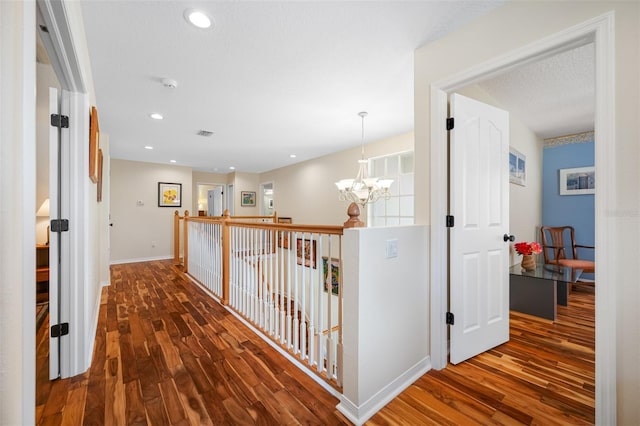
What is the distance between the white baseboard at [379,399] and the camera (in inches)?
57.7

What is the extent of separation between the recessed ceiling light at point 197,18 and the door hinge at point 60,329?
2173 millimetres

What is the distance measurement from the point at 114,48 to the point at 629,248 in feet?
11.3

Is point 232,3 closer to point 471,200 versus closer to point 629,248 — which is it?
point 471,200

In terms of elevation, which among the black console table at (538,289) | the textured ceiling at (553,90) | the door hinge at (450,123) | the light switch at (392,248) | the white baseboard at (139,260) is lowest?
the white baseboard at (139,260)

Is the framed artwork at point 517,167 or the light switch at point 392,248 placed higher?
the framed artwork at point 517,167

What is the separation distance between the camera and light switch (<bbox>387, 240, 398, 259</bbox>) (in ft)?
5.44

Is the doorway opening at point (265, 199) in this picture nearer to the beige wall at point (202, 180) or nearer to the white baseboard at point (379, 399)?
the beige wall at point (202, 180)

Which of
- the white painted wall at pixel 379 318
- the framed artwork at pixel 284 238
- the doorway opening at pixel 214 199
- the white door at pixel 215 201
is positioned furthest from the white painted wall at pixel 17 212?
the white door at pixel 215 201

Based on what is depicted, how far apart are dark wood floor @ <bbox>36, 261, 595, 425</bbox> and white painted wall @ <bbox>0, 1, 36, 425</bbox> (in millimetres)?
1060

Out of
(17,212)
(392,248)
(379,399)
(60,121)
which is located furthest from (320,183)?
(17,212)

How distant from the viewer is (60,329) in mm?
1750

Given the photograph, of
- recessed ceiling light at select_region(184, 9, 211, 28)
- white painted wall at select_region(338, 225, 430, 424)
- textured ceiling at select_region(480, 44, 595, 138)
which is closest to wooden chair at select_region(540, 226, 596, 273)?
textured ceiling at select_region(480, 44, 595, 138)

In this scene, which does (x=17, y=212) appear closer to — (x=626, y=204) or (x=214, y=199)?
(x=626, y=204)

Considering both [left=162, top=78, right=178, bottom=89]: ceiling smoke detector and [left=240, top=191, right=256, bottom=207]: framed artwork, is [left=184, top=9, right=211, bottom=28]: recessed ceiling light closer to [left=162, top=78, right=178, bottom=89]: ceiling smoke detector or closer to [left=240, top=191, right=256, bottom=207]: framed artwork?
[left=162, top=78, right=178, bottom=89]: ceiling smoke detector
